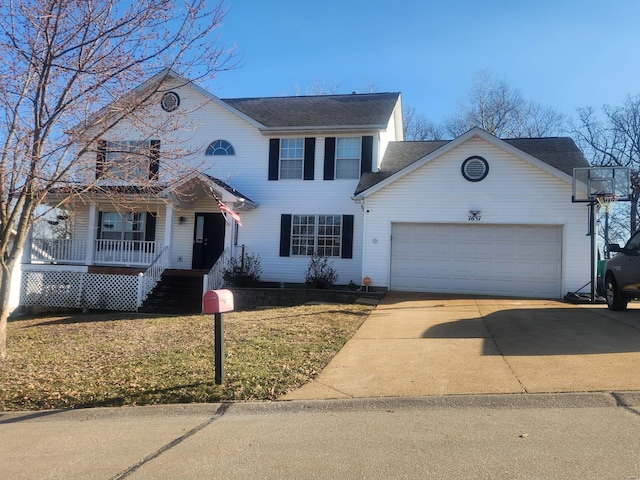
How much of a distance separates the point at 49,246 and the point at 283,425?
48.7 ft

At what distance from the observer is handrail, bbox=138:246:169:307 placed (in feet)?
45.5

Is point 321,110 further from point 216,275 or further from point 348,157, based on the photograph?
point 216,275

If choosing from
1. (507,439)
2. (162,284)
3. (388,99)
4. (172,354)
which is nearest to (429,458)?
(507,439)

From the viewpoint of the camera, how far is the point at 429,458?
139 inches

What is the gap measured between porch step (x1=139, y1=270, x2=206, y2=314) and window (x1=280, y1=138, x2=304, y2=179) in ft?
14.9

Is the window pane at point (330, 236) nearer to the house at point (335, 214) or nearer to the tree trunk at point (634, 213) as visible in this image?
the house at point (335, 214)

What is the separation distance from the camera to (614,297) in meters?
9.77

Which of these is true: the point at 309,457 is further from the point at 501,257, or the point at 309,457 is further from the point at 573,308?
the point at 501,257

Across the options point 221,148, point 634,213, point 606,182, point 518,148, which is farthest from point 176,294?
point 634,213

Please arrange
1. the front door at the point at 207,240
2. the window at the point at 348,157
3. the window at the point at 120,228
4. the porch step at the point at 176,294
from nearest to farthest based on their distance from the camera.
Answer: the porch step at the point at 176,294 < the window at the point at 348,157 < the front door at the point at 207,240 < the window at the point at 120,228

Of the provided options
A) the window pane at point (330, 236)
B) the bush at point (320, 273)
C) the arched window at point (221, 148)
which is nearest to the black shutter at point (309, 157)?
the window pane at point (330, 236)

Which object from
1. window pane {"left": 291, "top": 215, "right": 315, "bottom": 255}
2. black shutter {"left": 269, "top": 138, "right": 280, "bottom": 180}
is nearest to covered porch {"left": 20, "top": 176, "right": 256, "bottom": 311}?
black shutter {"left": 269, "top": 138, "right": 280, "bottom": 180}

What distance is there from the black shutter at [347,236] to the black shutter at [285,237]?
1.89 m

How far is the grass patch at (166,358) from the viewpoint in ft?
17.8
